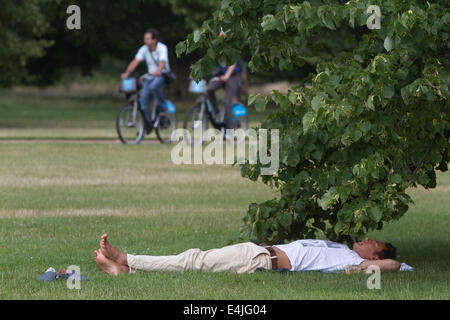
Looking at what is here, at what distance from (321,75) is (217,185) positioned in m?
7.65

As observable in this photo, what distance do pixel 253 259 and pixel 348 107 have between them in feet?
4.98

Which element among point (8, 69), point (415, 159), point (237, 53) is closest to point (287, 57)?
point (237, 53)

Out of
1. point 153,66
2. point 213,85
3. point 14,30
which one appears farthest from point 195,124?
point 14,30

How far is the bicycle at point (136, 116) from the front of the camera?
20703 mm

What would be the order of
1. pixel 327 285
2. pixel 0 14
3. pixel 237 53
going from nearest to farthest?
pixel 327 285
pixel 237 53
pixel 0 14

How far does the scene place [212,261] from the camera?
26.1 ft

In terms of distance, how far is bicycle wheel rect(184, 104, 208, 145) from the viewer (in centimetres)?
2133

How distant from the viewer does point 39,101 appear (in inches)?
2101

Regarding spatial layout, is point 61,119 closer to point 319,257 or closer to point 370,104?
point 319,257

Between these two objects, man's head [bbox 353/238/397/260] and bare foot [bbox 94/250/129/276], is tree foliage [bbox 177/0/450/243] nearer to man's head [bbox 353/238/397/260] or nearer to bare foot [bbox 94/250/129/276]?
man's head [bbox 353/238/397/260]

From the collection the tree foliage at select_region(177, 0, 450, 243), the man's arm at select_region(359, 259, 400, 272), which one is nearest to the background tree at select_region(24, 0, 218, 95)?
the tree foliage at select_region(177, 0, 450, 243)
